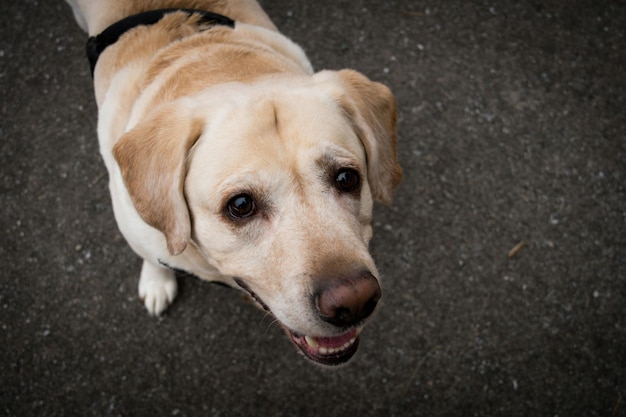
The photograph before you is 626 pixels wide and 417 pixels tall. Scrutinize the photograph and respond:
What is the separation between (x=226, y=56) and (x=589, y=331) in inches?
114

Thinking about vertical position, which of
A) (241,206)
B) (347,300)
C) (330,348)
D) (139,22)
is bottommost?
(330,348)

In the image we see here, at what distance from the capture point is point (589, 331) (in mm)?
3125

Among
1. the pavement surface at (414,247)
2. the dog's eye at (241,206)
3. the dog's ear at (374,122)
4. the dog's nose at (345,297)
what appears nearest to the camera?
the dog's nose at (345,297)

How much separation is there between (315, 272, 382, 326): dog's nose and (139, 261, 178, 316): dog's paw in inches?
65.9

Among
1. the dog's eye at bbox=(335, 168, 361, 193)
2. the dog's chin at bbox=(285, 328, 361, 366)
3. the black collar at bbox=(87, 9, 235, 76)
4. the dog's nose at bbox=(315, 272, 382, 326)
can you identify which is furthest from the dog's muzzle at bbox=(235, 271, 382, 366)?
the black collar at bbox=(87, 9, 235, 76)

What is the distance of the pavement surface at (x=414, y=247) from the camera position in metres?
2.99

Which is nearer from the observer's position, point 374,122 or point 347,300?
point 347,300

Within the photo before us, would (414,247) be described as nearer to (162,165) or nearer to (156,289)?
(156,289)

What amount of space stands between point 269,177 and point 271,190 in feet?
0.18

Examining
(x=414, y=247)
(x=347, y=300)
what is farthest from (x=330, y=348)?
(x=414, y=247)

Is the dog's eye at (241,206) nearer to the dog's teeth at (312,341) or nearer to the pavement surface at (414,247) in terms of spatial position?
the dog's teeth at (312,341)

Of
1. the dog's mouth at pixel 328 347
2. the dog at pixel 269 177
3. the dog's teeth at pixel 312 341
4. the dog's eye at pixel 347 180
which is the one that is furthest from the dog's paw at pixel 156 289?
the dog's eye at pixel 347 180

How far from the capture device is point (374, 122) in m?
2.05

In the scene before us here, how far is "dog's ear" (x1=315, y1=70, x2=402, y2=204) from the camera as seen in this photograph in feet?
6.49
